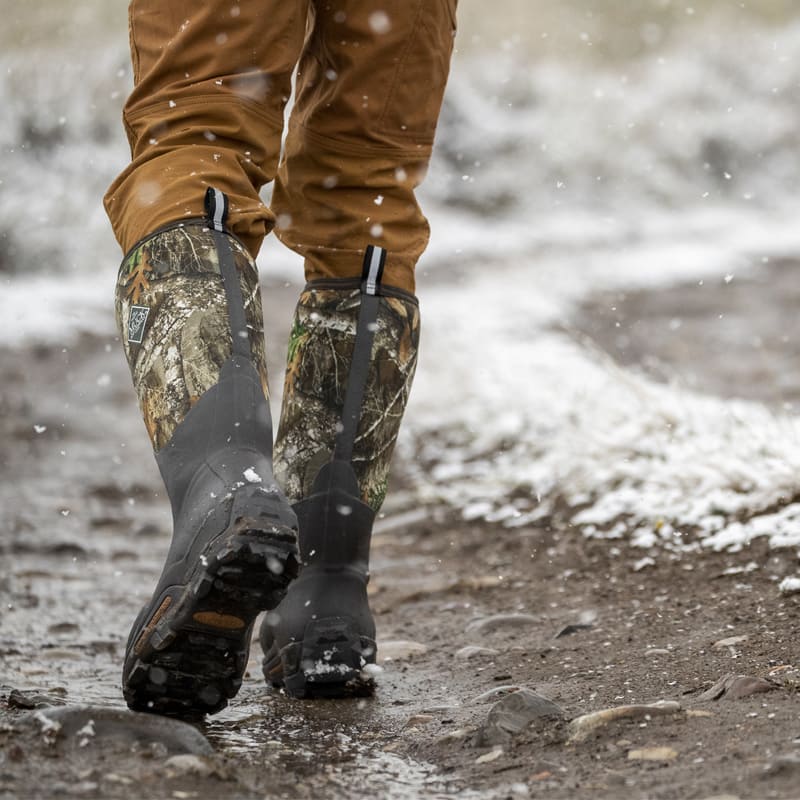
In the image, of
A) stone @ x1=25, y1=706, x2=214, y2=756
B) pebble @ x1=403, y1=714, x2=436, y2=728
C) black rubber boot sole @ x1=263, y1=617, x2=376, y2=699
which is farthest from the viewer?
black rubber boot sole @ x1=263, y1=617, x2=376, y2=699

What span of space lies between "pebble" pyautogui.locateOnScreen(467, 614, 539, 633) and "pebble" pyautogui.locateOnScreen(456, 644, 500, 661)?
0.52 ft

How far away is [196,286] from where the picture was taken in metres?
1.61

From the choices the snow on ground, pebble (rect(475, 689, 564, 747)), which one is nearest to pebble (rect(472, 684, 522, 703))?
pebble (rect(475, 689, 564, 747))

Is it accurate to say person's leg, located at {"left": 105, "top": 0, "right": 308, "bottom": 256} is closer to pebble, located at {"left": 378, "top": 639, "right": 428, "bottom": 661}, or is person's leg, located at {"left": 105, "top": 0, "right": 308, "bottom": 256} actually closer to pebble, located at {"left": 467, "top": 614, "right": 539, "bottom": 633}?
pebble, located at {"left": 378, "top": 639, "right": 428, "bottom": 661}

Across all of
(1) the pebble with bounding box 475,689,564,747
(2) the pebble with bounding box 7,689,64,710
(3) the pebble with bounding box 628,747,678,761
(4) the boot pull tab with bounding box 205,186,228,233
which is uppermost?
(4) the boot pull tab with bounding box 205,186,228,233

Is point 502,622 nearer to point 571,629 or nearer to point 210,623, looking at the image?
point 571,629

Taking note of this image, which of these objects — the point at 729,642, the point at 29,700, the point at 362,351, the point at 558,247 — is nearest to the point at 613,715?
the point at 729,642

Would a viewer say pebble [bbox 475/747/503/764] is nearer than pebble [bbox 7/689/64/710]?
Yes

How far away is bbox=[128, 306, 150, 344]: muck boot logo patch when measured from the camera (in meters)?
1.64

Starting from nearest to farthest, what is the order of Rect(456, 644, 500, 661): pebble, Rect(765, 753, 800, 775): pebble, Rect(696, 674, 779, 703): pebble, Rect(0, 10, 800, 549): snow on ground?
Rect(765, 753, 800, 775): pebble < Rect(696, 674, 779, 703): pebble < Rect(456, 644, 500, 661): pebble < Rect(0, 10, 800, 549): snow on ground

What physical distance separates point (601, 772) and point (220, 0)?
3.77ft

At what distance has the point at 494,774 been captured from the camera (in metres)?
1.43

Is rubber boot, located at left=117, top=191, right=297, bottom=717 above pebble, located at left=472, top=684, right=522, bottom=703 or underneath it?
above

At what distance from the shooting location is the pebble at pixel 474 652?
216 cm
